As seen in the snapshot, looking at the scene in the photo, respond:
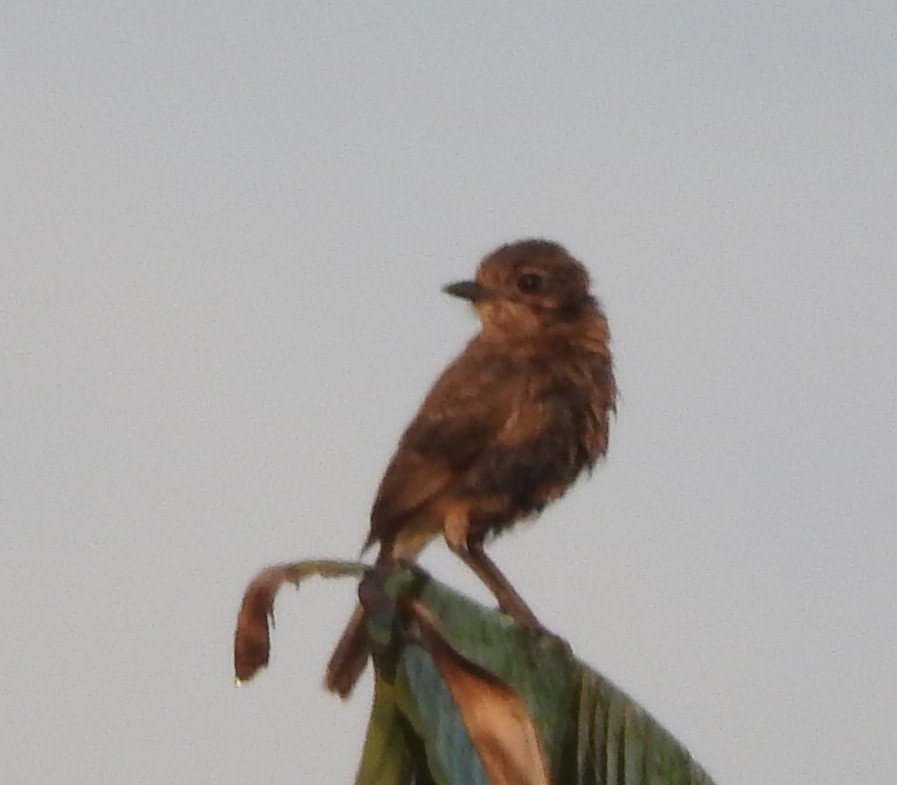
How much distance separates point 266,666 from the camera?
332cm

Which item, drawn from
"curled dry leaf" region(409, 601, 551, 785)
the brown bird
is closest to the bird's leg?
the brown bird

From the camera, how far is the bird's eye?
6.35 metres

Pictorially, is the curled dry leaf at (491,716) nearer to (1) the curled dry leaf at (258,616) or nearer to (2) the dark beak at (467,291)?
(1) the curled dry leaf at (258,616)

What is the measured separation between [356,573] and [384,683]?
8.3 inches

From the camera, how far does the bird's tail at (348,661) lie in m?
4.50

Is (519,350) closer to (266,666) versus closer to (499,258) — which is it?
(499,258)

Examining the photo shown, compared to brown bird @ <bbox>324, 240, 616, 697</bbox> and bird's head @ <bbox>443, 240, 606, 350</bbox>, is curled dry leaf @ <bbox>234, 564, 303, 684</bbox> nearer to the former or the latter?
brown bird @ <bbox>324, 240, 616, 697</bbox>

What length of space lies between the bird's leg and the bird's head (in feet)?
2.43

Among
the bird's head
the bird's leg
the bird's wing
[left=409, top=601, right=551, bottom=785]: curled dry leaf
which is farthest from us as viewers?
the bird's head

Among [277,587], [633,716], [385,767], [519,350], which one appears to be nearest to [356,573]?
[277,587]

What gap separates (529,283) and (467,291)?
0.78ft

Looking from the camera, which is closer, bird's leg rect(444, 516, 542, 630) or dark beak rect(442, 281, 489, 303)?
bird's leg rect(444, 516, 542, 630)

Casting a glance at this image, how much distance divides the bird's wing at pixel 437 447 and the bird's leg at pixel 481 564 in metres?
0.14

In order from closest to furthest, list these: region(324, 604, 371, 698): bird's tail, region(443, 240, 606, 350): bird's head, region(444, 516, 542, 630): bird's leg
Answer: region(324, 604, 371, 698): bird's tail, region(444, 516, 542, 630): bird's leg, region(443, 240, 606, 350): bird's head
